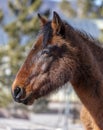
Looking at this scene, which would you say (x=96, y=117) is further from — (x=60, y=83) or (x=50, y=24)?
(x=50, y=24)

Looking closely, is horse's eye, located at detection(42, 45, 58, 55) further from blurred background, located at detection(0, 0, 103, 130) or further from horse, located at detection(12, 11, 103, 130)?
blurred background, located at detection(0, 0, 103, 130)

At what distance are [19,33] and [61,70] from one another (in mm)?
16908

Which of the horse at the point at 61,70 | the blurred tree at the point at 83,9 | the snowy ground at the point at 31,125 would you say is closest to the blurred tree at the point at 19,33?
the snowy ground at the point at 31,125

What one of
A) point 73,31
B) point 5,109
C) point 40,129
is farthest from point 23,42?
point 73,31

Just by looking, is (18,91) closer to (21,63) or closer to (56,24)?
(56,24)

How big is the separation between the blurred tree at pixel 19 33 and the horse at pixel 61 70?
13.2 m

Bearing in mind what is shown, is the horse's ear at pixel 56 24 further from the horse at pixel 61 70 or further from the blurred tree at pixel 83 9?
the blurred tree at pixel 83 9

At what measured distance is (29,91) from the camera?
17.4 ft

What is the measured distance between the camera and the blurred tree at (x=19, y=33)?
792 inches

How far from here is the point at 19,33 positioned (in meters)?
22.1

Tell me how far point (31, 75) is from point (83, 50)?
0.68 metres

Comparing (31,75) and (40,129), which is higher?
(31,75)

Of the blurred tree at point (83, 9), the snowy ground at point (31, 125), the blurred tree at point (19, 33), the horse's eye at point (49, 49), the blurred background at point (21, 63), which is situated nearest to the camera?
the horse's eye at point (49, 49)

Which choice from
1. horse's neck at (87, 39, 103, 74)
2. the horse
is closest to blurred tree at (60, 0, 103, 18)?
horse's neck at (87, 39, 103, 74)
